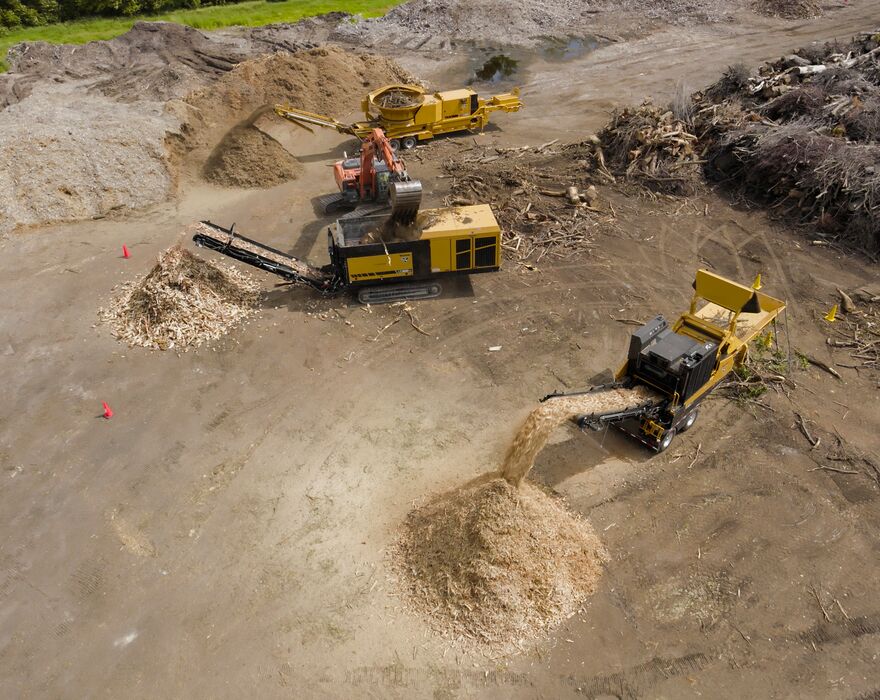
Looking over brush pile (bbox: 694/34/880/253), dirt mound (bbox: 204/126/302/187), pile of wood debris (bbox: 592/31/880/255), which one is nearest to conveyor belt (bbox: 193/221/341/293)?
dirt mound (bbox: 204/126/302/187)

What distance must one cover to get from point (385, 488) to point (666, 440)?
17.7ft

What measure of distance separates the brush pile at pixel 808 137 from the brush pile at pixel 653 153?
0.91 metres

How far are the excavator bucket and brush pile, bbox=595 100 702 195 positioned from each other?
888 centimetres

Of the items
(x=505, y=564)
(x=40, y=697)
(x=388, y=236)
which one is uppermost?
(x=388, y=236)

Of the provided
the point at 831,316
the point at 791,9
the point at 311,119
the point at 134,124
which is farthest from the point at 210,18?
the point at 831,316

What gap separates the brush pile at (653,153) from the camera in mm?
19797

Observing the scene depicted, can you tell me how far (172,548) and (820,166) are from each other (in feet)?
64.0

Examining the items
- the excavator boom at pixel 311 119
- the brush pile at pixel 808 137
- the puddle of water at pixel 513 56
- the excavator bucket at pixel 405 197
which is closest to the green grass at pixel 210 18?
the puddle of water at pixel 513 56

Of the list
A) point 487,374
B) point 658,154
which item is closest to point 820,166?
point 658,154

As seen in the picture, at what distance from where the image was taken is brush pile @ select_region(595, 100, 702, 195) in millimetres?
19797

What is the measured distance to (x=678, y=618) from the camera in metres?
9.11

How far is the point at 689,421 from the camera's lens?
1188 cm

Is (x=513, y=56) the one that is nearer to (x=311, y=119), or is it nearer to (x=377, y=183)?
(x=311, y=119)

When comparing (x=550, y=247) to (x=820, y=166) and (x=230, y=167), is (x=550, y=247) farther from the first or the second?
(x=230, y=167)
